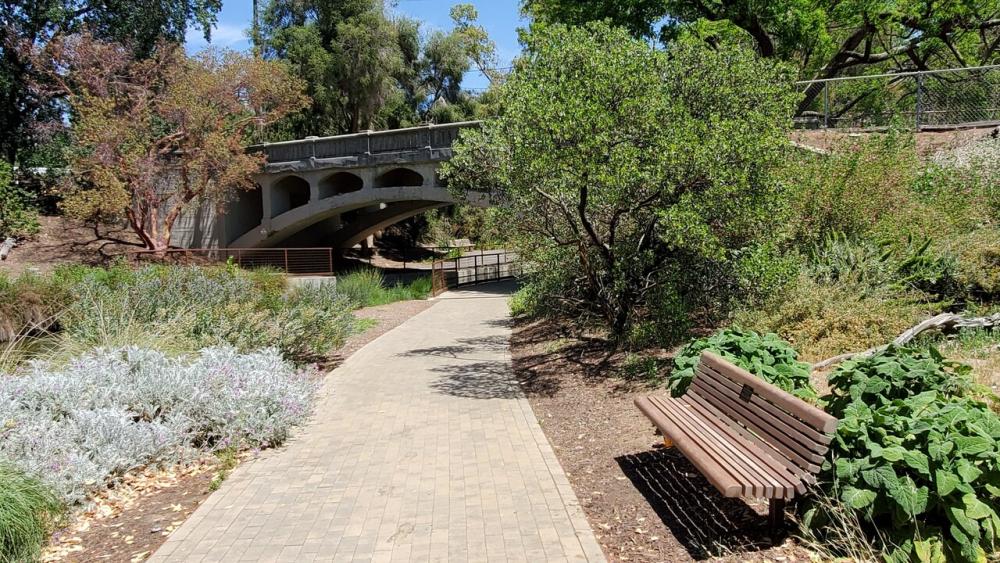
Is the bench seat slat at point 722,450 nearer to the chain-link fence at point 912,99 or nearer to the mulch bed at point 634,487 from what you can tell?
the mulch bed at point 634,487

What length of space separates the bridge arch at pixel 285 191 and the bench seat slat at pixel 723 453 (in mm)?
28218

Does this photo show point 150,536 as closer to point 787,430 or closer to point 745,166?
point 787,430

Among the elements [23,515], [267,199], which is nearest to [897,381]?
[23,515]

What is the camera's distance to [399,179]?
3138cm

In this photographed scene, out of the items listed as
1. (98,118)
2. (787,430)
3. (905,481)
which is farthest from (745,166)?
(98,118)

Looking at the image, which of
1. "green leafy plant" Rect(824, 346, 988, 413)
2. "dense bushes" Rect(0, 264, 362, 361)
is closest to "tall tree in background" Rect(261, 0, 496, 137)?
"dense bushes" Rect(0, 264, 362, 361)

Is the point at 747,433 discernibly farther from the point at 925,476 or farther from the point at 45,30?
the point at 45,30

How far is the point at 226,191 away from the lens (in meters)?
28.1

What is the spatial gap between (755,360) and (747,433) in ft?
3.39

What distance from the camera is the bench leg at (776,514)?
12.5ft

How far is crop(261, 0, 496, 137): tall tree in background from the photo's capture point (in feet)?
109

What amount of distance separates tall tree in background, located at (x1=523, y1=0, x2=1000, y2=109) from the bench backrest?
1273 centimetres

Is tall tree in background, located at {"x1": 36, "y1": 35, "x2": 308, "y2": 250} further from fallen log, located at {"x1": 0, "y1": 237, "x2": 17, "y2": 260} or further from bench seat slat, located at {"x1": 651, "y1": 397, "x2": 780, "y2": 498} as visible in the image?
bench seat slat, located at {"x1": 651, "y1": 397, "x2": 780, "y2": 498}

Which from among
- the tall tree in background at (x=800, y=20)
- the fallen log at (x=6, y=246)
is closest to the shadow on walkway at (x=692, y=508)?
the tall tree in background at (x=800, y=20)
